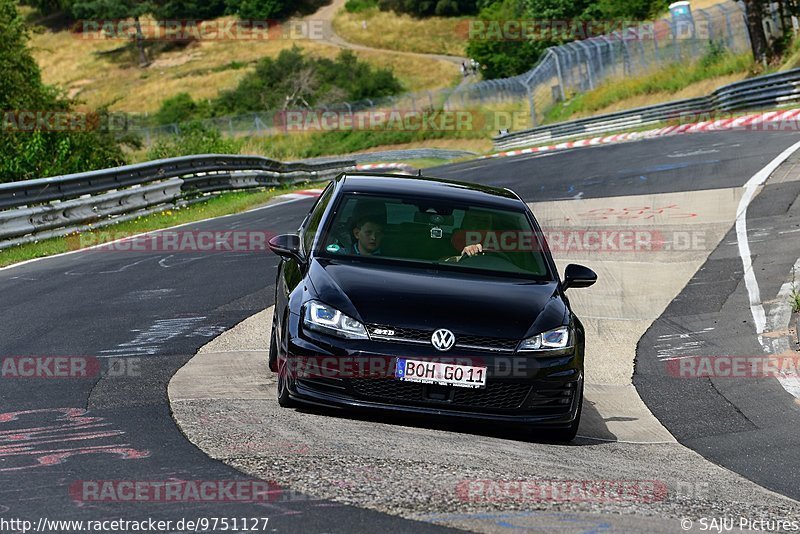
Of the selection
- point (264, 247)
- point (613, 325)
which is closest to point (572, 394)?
point (613, 325)

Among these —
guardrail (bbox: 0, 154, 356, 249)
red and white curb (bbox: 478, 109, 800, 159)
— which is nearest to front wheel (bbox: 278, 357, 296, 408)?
guardrail (bbox: 0, 154, 356, 249)

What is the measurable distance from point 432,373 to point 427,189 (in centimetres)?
211

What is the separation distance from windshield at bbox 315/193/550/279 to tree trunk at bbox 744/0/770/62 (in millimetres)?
37230

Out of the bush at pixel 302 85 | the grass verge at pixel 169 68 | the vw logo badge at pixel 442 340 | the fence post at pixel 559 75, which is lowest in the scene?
the grass verge at pixel 169 68

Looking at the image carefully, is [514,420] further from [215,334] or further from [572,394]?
[215,334]

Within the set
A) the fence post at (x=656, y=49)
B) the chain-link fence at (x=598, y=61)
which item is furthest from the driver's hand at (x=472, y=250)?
the fence post at (x=656, y=49)

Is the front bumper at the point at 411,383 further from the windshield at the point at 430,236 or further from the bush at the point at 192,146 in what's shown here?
the bush at the point at 192,146

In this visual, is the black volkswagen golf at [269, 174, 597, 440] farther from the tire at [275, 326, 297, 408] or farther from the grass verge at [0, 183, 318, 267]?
the grass verge at [0, 183, 318, 267]

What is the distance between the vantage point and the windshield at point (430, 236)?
26.2 feet

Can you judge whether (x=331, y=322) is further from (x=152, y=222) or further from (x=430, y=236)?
(x=152, y=222)

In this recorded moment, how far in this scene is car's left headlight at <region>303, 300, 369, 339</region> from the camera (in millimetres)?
6922

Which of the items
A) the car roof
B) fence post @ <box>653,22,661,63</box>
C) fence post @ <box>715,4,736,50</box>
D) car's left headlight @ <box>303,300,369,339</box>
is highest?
the car roof

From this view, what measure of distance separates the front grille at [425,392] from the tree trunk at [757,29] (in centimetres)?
3883

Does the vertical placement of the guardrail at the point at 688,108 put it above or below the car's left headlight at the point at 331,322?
below
